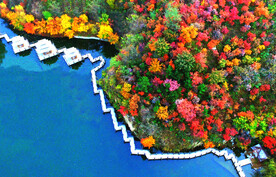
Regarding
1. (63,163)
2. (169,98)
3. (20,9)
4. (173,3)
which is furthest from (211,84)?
(20,9)

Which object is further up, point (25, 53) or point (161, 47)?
point (161, 47)

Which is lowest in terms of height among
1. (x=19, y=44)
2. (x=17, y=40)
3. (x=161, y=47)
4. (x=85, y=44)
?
(x=85, y=44)

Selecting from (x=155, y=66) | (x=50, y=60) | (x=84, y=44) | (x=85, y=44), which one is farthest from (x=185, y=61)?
(x=50, y=60)

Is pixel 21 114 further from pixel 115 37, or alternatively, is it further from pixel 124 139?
pixel 115 37

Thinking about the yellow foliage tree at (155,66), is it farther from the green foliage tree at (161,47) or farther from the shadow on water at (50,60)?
the shadow on water at (50,60)

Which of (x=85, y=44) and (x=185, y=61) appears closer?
(x=185, y=61)

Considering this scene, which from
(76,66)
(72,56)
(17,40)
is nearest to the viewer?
(72,56)

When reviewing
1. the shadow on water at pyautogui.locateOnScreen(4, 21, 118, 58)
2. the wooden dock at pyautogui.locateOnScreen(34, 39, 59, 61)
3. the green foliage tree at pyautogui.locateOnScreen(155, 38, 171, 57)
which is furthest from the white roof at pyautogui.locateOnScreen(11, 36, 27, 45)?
the green foliage tree at pyautogui.locateOnScreen(155, 38, 171, 57)

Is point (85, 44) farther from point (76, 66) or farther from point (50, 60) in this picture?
point (50, 60)

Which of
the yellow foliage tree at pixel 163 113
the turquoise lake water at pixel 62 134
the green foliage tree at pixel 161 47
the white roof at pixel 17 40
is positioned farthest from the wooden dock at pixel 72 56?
Result: the yellow foliage tree at pixel 163 113
